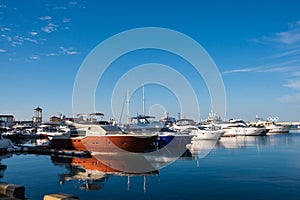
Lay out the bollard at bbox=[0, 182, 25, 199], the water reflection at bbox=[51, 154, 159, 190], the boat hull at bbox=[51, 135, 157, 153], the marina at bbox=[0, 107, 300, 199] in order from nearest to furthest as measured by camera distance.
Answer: the bollard at bbox=[0, 182, 25, 199] → the marina at bbox=[0, 107, 300, 199] → the water reflection at bbox=[51, 154, 159, 190] → the boat hull at bbox=[51, 135, 157, 153]

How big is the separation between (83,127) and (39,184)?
18032 mm

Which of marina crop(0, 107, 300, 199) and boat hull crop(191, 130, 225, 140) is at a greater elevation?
boat hull crop(191, 130, 225, 140)

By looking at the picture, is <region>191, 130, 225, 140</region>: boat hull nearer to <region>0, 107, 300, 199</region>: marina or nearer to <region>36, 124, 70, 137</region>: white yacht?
<region>0, 107, 300, 199</region>: marina

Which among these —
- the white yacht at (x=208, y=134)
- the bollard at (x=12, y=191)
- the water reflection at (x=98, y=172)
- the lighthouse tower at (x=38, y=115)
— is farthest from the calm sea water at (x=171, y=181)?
the lighthouse tower at (x=38, y=115)

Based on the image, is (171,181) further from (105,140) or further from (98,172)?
(105,140)

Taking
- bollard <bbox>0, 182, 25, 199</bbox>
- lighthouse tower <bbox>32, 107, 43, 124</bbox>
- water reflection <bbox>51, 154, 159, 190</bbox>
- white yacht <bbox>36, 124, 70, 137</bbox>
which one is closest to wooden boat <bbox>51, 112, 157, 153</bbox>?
water reflection <bbox>51, 154, 159, 190</bbox>

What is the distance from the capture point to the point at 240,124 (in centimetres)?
7669

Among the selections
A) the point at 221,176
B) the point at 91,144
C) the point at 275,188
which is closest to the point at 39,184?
the point at 221,176

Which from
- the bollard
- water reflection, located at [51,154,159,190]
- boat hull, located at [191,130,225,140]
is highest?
boat hull, located at [191,130,225,140]

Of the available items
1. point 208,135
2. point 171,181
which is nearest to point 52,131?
point 208,135

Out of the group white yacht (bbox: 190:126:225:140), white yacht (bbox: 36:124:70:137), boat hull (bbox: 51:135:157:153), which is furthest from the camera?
white yacht (bbox: 36:124:70:137)

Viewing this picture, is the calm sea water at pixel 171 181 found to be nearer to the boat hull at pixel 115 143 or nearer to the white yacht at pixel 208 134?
the boat hull at pixel 115 143

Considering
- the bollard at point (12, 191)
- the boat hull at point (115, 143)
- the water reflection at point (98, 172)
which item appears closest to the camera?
the bollard at point (12, 191)

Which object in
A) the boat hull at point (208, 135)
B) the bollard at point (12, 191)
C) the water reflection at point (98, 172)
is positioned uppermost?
the boat hull at point (208, 135)
